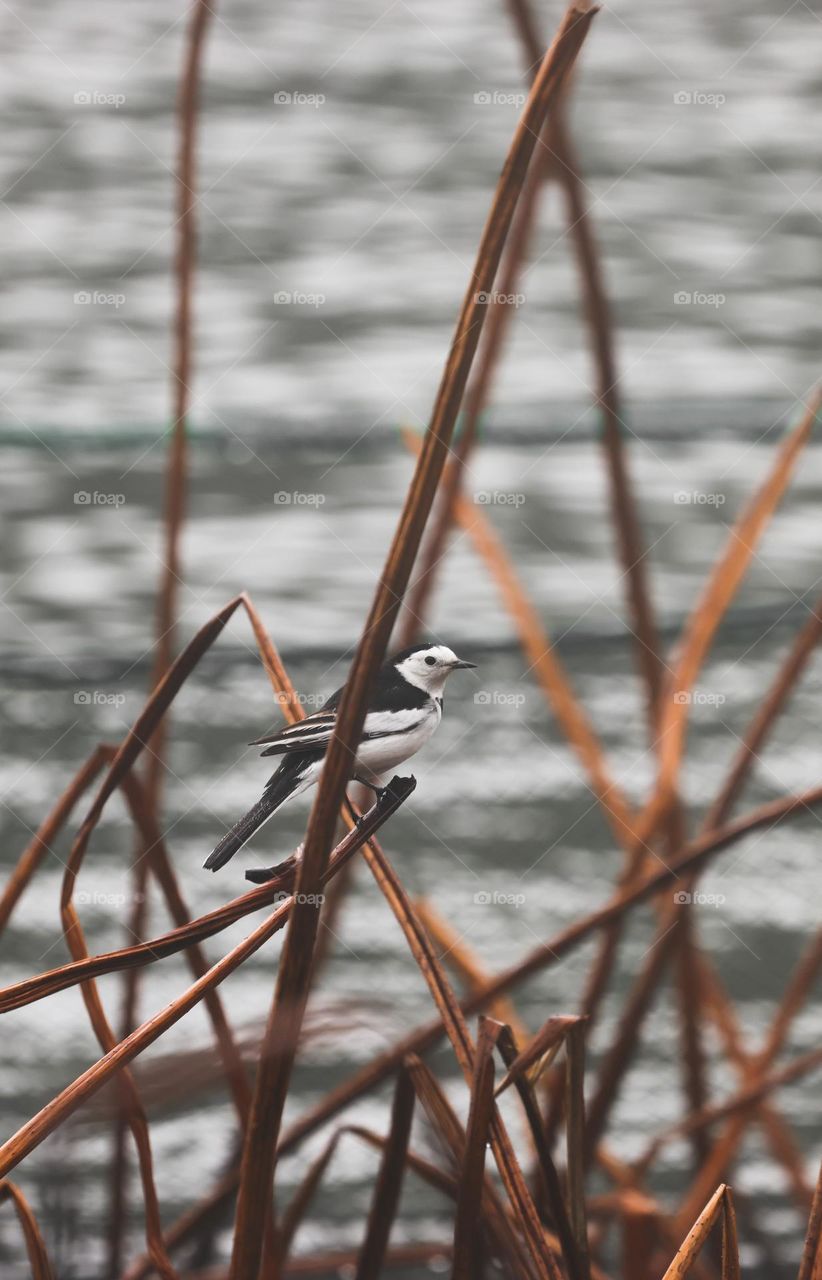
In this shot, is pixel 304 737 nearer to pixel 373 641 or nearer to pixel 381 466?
pixel 373 641

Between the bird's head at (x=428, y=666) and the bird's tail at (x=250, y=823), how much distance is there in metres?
0.02

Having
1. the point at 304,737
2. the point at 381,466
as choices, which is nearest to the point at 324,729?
the point at 304,737

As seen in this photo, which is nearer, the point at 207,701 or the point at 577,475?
the point at 207,701

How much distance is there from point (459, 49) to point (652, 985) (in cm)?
124

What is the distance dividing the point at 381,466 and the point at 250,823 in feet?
3.25

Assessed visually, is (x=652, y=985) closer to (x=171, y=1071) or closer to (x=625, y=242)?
(x=171, y=1071)

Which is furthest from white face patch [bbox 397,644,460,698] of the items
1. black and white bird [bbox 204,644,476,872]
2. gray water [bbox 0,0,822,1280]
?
gray water [bbox 0,0,822,1280]

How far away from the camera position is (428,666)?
0.16 metres

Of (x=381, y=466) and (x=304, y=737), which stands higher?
(x=381, y=466)

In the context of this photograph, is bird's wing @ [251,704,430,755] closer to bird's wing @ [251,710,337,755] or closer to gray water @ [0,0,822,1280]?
bird's wing @ [251,710,337,755]

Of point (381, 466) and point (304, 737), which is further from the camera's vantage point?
point (381, 466)

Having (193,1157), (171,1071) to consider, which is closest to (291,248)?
(193,1157)

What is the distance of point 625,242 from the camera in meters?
1.47

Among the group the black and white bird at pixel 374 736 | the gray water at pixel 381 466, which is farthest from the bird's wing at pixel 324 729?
the gray water at pixel 381 466
